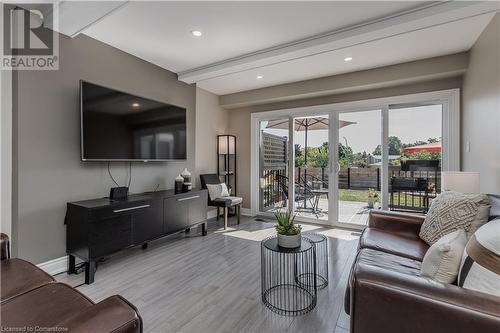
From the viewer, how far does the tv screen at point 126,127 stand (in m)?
2.56

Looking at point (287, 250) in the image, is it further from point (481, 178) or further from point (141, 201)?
point (481, 178)

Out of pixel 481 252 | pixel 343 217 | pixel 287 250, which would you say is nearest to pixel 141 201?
pixel 287 250

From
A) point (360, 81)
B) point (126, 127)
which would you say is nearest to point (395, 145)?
point (360, 81)

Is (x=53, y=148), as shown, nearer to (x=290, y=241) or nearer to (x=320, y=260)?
(x=290, y=241)

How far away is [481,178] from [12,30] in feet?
16.0

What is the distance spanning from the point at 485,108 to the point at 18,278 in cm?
403

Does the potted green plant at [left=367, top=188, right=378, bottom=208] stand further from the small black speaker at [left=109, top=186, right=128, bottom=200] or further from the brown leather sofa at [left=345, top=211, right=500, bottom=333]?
the small black speaker at [left=109, top=186, right=128, bottom=200]

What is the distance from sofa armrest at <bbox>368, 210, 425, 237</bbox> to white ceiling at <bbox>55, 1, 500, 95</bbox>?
1897mm

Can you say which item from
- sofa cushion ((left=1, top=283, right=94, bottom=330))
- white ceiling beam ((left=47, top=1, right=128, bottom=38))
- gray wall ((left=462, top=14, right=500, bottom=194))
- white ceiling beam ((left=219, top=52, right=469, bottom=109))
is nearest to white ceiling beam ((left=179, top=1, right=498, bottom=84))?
gray wall ((left=462, top=14, right=500, bottom=194))

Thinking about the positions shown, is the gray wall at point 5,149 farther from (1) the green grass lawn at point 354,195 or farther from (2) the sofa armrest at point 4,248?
(1) the green grass lawn at point 354,195

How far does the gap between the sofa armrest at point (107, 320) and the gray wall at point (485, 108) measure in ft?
9.72

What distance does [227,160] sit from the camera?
5.03m

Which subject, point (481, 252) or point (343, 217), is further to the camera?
point (343, 217)

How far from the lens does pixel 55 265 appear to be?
8.09ft
